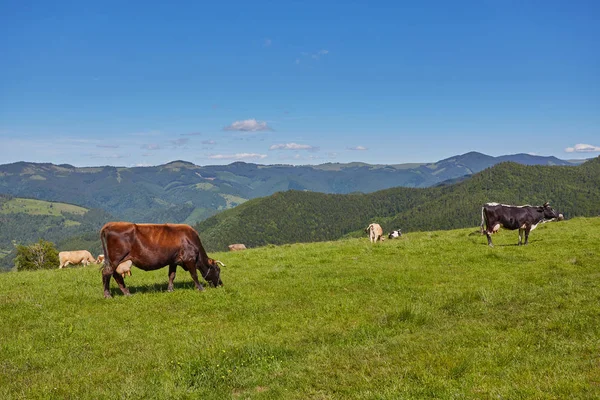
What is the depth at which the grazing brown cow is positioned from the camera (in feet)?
48.8

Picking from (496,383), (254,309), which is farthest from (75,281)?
(496,383)

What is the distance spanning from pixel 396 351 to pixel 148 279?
13.6 meters

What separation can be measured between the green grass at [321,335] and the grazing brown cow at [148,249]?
0.96 meters

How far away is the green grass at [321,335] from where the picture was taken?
7.06 metres

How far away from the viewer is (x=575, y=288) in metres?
12.0

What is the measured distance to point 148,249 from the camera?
1510cm

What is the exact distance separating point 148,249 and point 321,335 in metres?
8.04

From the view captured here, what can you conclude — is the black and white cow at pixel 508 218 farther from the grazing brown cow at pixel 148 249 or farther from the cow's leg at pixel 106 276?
the cow's leg at pixel 106 276

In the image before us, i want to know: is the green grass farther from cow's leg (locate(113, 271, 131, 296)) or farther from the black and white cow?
the black and white cow

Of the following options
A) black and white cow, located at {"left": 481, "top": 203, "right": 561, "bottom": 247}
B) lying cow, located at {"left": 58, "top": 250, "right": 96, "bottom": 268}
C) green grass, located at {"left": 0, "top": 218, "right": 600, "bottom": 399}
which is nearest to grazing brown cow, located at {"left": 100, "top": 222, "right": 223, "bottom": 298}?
green grass, located at {"left": 0, "top": 218, "right": 600, "bottom": 399}

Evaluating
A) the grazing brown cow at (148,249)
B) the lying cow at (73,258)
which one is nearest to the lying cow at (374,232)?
the grazing brown cow at (148,249)

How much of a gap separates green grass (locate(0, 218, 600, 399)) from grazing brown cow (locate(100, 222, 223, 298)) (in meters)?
0.96

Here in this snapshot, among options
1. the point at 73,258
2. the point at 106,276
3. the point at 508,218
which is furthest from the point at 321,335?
the point at 73,258

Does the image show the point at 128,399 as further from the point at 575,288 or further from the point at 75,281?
the point at 75,281
